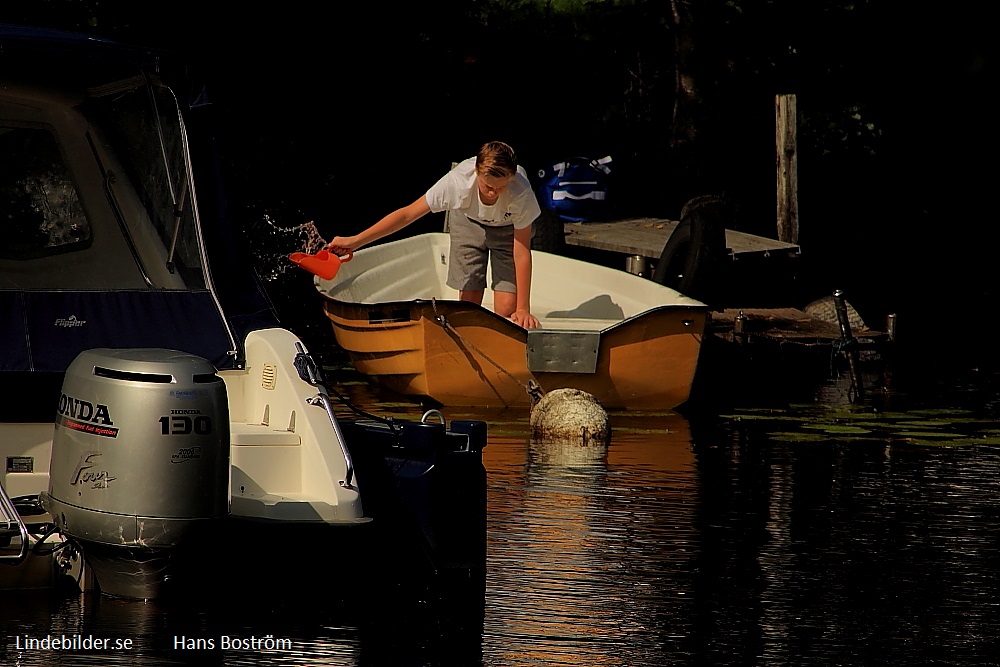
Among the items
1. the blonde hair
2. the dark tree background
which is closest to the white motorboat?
the blonde hair

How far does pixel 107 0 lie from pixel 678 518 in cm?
1535

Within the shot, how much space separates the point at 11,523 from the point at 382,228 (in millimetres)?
5390

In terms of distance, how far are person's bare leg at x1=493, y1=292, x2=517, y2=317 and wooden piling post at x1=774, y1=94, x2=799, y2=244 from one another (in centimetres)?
824

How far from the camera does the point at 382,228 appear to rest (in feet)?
40.7

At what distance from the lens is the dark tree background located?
24359 mm

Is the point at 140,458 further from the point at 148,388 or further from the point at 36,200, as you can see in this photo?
the point at 36,200

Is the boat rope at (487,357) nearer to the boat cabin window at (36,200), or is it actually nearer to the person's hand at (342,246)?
the person's hand at (342,246)

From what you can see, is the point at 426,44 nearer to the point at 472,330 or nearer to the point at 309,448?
the point at 472,330

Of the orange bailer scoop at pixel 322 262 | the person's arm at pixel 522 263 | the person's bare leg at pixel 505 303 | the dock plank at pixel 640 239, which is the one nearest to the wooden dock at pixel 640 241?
the dock plank at pixel 640 239

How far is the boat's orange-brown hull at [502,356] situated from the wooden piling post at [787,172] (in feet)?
25.5

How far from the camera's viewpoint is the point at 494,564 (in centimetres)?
849

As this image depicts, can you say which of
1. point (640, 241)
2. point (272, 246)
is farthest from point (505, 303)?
point (272, 246)

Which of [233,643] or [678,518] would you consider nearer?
[233,643]

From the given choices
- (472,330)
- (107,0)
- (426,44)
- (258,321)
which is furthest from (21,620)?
(426,44)
